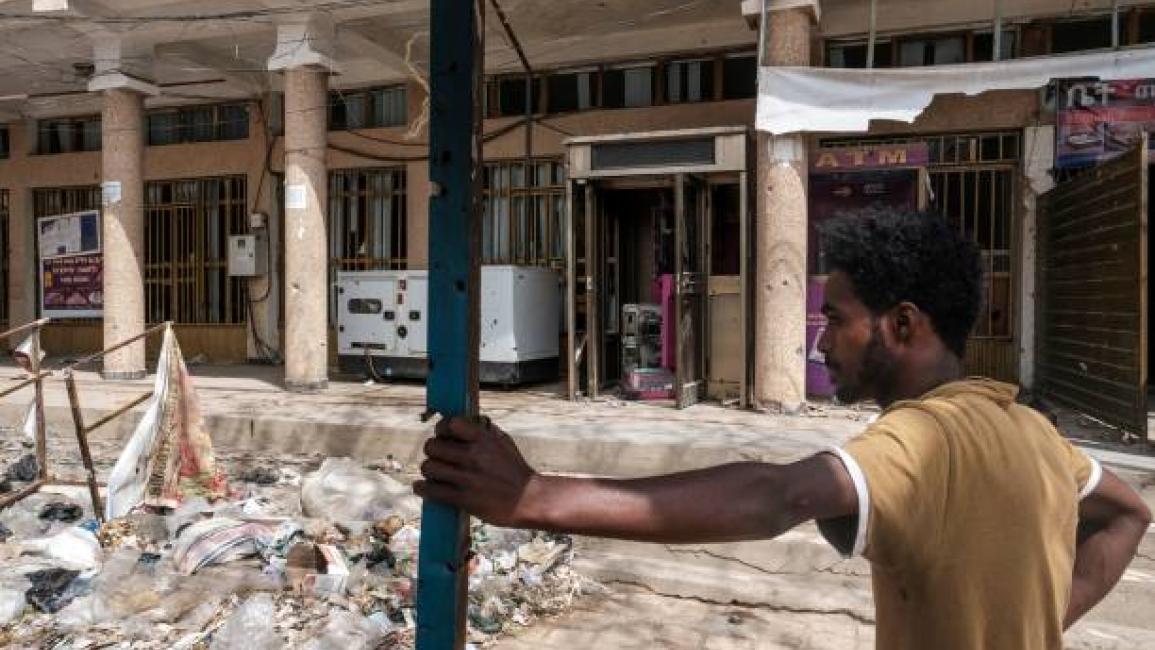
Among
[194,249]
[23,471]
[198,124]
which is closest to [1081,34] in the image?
[23,471]

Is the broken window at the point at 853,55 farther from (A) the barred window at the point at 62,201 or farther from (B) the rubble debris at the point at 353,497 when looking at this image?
(A) the barred window at the point at 62,201

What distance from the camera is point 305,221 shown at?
944cm

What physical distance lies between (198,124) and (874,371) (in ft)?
45.2

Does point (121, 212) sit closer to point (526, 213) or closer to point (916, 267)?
A: point (526, 213)

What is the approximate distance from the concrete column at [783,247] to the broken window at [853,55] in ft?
5.52

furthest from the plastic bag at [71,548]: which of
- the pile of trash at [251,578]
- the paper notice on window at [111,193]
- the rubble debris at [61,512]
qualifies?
the paper notice on window at [111,193]

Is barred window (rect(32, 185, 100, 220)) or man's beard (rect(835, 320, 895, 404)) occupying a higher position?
barred window (rect(32, 185, 100, 220))

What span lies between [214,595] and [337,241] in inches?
335

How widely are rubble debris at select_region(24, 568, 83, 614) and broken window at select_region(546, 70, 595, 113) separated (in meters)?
7.88

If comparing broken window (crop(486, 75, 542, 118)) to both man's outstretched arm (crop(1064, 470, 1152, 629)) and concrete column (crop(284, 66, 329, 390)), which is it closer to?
concrete column (crop(284, 66, 329, 390))

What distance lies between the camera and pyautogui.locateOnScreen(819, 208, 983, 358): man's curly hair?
54.2 inches

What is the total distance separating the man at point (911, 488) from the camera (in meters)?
1.14

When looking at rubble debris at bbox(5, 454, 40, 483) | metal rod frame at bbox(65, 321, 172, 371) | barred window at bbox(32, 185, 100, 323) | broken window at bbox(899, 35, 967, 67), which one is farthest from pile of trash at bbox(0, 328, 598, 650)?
barred window at bbox(32, 185, 100, 323)

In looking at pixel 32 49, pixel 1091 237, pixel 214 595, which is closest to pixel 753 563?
pixel 214 595
